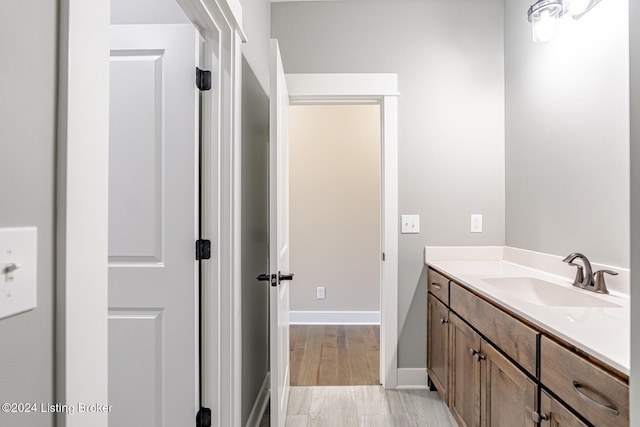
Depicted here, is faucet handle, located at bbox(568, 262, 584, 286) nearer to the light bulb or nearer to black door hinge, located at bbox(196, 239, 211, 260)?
the light bulb

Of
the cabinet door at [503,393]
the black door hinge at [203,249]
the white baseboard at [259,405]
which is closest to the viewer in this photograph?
the cabinet door at [503,393]

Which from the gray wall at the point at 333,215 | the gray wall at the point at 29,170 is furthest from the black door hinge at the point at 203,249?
the gray wall at the point at 333,215

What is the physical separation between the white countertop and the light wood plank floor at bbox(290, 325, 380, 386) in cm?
103

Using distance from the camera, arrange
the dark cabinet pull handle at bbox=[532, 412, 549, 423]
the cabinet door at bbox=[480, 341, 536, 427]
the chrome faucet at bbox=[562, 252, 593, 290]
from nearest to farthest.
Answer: the dark cabinet pull handle at bbox=[532, 412, 549, 423] < the cabinet door at bbox=[480, 341, 536, 427] < the chrome faucet at bbox=[562, 252, 593, 290]

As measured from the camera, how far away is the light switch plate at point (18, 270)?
1.37ft

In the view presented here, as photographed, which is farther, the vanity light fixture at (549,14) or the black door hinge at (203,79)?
the vanity light fixture at (549,14)

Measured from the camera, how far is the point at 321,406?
2201mm

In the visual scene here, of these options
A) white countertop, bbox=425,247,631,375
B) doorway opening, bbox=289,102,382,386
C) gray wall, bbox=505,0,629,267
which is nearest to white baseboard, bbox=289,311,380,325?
doorway opening, bbox=289,102,382,386

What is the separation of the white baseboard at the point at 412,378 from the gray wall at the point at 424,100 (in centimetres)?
4

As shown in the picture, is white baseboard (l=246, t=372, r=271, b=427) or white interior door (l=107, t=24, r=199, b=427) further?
white baseboard (l=246, t=372, r=271, b=427)

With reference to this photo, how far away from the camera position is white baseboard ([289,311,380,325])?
149 inches

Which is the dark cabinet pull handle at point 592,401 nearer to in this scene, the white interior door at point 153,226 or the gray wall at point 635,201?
the gray wall at point 635,201

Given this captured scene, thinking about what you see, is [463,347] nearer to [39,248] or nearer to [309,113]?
[39,248]

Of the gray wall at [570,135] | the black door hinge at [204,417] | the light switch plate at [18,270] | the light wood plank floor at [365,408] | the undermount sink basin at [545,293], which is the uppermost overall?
the gray wall at [570,135]
